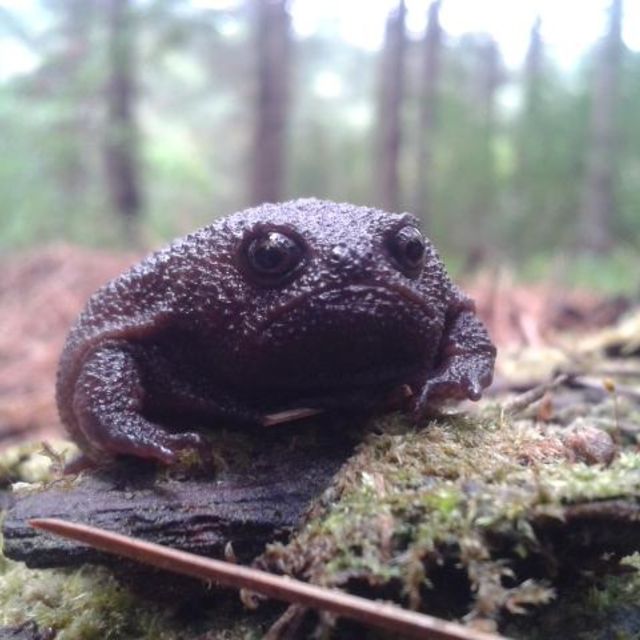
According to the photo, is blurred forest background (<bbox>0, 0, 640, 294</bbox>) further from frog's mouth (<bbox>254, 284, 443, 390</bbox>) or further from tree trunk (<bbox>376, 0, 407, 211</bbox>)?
frog's mouth (<bbox>254, 284, 443, 390</bbox>)

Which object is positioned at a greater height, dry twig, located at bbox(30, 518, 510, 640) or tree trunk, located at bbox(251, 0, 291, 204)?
tree trunk, located at bbox(251, 0, 291, 204)

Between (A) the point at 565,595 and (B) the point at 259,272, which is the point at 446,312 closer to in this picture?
(B) the point at 259,272

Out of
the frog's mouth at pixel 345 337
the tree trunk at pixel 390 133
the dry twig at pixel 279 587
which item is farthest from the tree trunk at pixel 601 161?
the dry twig at pixel 279 587


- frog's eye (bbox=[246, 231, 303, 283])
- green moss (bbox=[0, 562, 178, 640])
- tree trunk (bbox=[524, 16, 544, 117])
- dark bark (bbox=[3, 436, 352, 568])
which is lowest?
green moss (bbox=[0, 562, 178, 640])

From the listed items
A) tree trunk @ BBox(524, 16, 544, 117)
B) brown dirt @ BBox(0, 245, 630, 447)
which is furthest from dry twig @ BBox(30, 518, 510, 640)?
tree trunk @ BBox(524, 16, 544, 117)

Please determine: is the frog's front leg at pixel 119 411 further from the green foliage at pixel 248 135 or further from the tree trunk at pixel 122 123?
the tree trunk at pixel 122 123

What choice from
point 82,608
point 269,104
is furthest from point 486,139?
point 82,608

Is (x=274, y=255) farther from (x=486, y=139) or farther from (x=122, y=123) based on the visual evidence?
(x=486, y=139)
